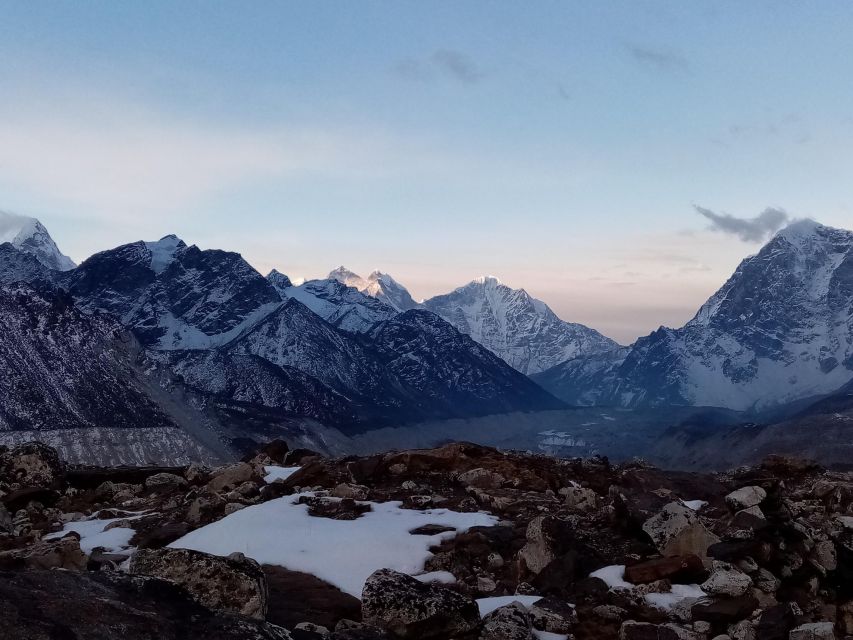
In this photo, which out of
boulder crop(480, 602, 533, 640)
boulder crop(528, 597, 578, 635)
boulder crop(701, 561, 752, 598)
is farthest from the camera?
boulder crop(701, 561, 752, 598)

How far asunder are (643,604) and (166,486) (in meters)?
25.4

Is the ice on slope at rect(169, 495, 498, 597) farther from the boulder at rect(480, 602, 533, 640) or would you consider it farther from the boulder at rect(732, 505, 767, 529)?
the boulder at rect(732, 505, 767, 529)

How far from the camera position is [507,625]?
1373cm

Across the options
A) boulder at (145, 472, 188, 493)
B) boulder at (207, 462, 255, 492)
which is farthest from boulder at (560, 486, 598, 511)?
boulder at (145, 472, 188, 493)

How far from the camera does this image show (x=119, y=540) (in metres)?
23.3

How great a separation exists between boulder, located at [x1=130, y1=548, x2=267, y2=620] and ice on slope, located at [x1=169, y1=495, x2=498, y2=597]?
4.26 m

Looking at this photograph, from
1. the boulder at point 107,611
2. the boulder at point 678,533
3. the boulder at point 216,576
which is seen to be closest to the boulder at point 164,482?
the boulder at point 216,576

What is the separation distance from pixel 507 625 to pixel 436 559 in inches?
218

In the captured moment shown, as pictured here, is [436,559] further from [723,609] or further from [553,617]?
[723,609]

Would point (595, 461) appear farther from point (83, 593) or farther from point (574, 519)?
point (83, 593)

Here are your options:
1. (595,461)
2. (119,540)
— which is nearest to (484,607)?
(119,540)

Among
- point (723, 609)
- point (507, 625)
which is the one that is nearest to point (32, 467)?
point (507, 625)

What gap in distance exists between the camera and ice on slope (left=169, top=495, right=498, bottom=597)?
18.6 m

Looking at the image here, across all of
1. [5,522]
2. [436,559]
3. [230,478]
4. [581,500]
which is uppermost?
[581,500]
